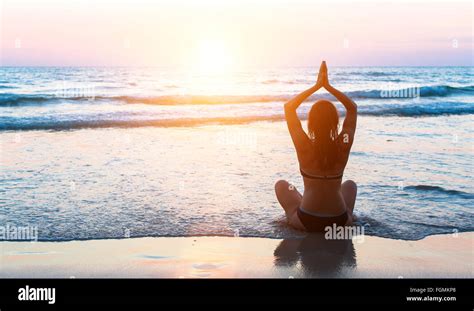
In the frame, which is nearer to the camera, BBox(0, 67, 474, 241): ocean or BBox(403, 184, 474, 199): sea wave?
BBox(0, 67, 474, 241): ocean

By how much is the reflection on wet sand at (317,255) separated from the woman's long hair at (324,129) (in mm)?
776

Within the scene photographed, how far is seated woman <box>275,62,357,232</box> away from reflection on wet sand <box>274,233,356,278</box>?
228mm

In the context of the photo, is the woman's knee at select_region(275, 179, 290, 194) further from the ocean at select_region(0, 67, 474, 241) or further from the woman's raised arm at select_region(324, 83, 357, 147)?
the woman's raised arm at select_region(324, 83, 357, 147)

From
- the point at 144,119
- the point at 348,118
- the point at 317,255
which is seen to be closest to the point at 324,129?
the point at 348,118

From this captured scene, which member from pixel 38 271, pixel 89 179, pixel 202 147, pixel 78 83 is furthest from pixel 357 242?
pixel 78 83

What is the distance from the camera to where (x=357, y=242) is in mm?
5238

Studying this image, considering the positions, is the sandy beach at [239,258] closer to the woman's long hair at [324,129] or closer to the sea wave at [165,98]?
the woman's long hair at [324,129]

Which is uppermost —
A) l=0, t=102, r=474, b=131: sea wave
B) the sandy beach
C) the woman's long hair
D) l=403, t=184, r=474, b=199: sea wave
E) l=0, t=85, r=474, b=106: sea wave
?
the woman's long hair

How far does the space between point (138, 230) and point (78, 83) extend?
3400 cm

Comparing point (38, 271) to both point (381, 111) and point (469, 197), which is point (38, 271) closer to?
point (469, 197)

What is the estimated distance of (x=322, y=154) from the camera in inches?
199

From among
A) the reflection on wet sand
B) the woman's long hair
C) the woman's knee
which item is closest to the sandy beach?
the reflection on wet sand

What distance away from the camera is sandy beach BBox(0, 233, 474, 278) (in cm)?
444

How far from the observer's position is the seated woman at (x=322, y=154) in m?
4.99
